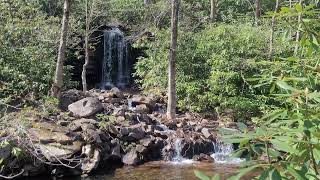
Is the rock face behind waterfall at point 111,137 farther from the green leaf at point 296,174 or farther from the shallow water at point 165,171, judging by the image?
the green leaf at point 296,174

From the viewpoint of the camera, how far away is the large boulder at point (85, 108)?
12984 millimetres

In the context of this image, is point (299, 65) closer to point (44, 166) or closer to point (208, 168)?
point (44, 166)

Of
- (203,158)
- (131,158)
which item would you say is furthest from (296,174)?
(203,158)

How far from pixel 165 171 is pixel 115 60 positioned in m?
11.4

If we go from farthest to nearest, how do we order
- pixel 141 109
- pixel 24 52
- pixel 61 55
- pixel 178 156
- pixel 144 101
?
pixel 144 101
pixel 141 109
pixel 24 52
pixel 61 55
pixel 178 156

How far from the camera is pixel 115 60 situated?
21766 mm

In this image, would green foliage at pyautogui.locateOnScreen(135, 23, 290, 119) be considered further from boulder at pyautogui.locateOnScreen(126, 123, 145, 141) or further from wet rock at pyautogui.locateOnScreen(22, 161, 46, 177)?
wet rock at pyautogui.locateOnScreen(22, 161, 46, 177)

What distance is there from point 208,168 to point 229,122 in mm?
3552

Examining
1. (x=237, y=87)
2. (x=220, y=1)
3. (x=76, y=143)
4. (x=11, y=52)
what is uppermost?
(x=220, y=1)

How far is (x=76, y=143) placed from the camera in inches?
435

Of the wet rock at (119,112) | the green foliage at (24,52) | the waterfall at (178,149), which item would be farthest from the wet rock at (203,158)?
the green foliage at (24,52)

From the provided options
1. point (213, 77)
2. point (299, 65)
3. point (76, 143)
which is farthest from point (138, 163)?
point (299, 65)

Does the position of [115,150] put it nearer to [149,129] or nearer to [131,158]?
[131,158]

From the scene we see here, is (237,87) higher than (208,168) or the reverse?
higher
